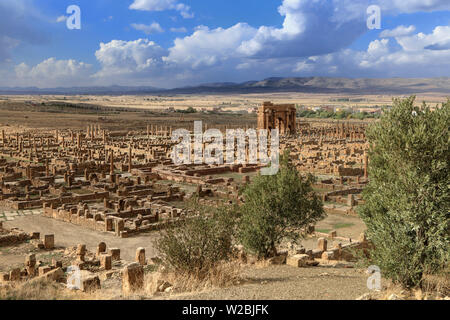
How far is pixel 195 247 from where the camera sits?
1257cm

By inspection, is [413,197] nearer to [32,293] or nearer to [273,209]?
[273,209]

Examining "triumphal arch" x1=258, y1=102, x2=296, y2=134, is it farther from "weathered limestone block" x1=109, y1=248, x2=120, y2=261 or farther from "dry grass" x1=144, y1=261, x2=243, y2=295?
"dry grass" x1=144, y1=261, x2=243, y2=295

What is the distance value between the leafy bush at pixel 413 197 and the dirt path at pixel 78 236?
33.2 ft

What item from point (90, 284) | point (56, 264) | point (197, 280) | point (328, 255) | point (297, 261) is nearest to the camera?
point (197, 280)

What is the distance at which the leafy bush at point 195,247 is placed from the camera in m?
12.3

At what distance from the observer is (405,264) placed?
11539 millimetres

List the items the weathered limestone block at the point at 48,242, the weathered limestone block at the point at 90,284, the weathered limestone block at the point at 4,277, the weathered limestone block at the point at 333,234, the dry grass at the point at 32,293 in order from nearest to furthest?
1. the dry grass at the point at 32,293
2. the weathered limestone block at the point at 90,284
3. the weathered limestone block at the point at 4,277
4. the weathered limestone block at the point at 48,242
5. the weathered limestone block at the point at 333,234

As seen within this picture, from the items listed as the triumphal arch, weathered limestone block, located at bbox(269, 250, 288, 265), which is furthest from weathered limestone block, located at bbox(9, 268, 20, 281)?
the triumphal arch

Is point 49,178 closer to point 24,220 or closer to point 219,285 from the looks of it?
point 24,220

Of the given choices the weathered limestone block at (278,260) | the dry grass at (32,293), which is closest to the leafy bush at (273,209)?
the weathered limestone block at (278,260)

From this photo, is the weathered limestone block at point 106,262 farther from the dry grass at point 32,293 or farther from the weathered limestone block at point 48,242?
the dry grass at point 32,293

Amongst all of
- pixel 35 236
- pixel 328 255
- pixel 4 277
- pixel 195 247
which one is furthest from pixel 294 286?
pixel 35 236

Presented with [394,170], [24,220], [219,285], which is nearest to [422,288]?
[394,170]

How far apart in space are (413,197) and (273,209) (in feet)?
18.2
